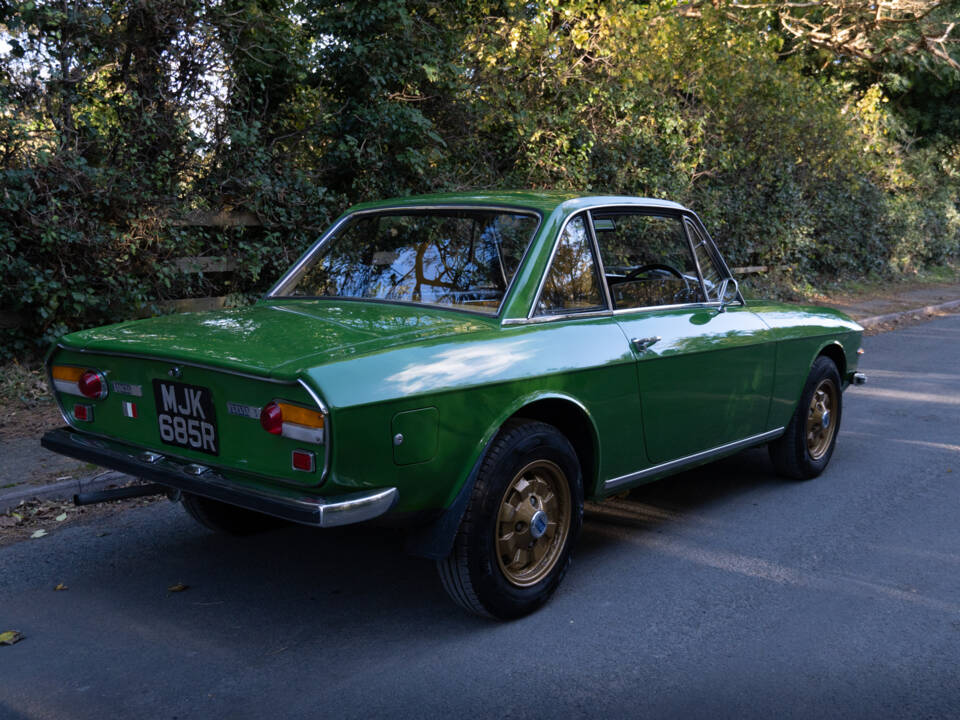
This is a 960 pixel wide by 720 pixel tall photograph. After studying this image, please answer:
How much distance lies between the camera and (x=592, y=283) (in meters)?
4.18

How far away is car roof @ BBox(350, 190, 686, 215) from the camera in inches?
164

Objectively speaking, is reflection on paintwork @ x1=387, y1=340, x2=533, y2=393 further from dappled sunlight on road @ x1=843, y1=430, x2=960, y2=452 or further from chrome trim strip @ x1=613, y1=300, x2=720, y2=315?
dappled sunlight on road @ x1=843, y1=430, x2=960, y2=452

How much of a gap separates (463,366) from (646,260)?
1.77 meters

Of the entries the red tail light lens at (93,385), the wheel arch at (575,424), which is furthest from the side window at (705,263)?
the red tail light lens at (93,385)

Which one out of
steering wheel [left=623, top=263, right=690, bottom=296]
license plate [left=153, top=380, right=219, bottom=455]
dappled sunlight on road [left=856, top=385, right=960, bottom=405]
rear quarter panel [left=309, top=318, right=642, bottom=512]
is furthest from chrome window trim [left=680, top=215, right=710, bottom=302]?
dappled sunlight on road [left=856, top=385, right=960, bottom=405]

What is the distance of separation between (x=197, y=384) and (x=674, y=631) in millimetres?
2023

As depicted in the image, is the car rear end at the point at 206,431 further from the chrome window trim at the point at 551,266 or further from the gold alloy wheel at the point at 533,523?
the chrome window trim at the point at 551,266

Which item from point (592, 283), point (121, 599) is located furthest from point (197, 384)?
point (592, 283)

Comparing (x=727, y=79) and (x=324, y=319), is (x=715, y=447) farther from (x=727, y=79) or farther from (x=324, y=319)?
(x=727, y=79)

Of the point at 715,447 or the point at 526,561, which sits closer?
the point at 526,561

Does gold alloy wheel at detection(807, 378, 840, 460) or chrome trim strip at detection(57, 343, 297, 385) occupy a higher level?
chrome trim strip at detection(57, 343, 297, 385)

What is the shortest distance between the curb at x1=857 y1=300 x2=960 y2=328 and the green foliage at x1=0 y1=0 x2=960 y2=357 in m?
2.76

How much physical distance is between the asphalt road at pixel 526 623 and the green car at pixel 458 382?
33cm

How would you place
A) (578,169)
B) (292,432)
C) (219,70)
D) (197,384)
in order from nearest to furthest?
1. (292,432)
2. (197,384)
3. (219,70)
4. (578,169)
